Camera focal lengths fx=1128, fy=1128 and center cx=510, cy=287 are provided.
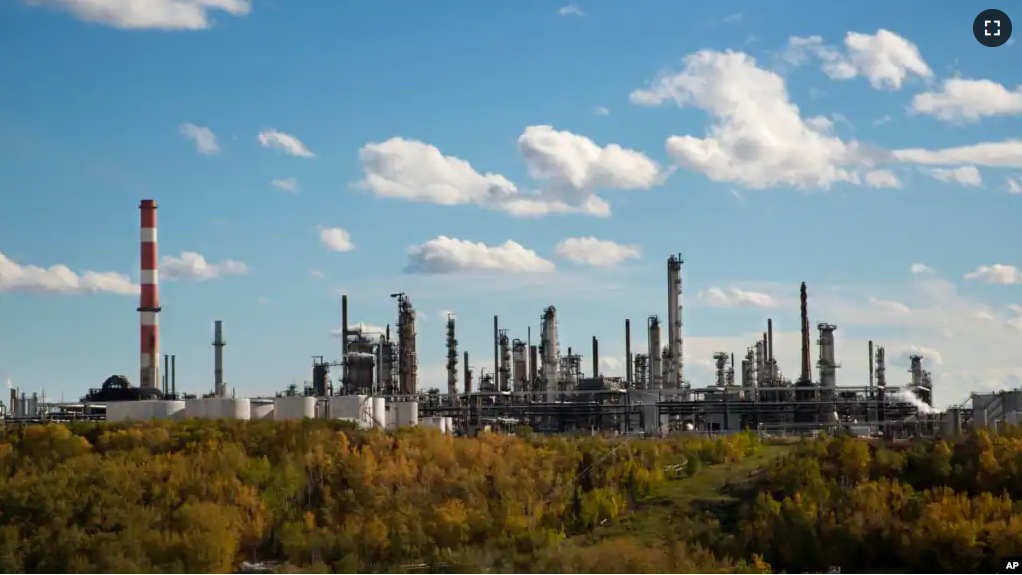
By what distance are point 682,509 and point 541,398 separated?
44.7m

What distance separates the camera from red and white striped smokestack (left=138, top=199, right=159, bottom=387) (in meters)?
68.0

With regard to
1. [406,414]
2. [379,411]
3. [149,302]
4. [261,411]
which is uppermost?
[149,302]

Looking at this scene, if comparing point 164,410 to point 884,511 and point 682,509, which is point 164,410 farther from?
point 884,511

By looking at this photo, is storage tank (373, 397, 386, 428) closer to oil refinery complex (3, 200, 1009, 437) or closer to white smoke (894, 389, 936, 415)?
oil refinery complex (3, 200, 1009, 437)

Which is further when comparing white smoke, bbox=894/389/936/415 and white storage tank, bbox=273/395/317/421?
white smoke, bbox=894/389/936/415

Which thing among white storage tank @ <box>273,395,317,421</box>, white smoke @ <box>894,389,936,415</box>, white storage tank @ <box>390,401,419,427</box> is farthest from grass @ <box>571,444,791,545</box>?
white smoke @ <box>894,389,936,415</box>

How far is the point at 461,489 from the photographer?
32625 mm

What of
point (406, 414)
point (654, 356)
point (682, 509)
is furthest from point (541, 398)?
point (682, 509)

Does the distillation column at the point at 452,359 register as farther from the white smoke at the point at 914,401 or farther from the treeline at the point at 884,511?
the treeline at the point at 884,511

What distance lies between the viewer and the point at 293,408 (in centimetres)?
4947

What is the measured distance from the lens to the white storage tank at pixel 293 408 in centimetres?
4919

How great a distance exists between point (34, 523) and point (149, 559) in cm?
515

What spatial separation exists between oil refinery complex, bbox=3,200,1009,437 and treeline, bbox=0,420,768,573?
30.5 feet

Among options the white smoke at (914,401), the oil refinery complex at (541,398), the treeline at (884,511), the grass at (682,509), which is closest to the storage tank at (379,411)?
the oil refinery complex at (541,398)
